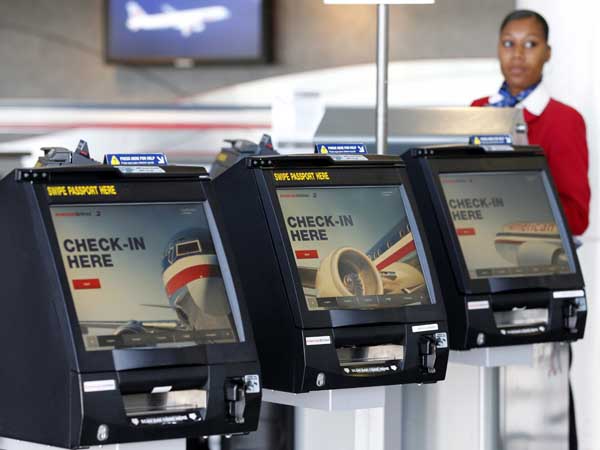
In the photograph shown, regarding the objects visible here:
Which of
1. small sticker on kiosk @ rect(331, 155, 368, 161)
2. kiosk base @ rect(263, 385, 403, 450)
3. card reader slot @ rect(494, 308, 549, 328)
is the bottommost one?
kiosk base @ rect(263, 385, 403, 450)

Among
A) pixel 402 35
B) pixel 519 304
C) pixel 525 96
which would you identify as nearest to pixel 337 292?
pixel 519 304

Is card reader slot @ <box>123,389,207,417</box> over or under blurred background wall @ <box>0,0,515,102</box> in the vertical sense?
under

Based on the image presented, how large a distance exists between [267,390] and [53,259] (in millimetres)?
708

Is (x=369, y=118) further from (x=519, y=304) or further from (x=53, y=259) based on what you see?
(x=53, y=259)

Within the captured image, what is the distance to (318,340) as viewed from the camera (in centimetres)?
287

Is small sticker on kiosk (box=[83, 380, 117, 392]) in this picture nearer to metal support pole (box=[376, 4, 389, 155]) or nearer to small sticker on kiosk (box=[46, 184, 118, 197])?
small sticker on kiosk (box=[46, 184, 118, 197])

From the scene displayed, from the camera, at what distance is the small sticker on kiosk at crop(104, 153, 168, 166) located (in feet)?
9.00

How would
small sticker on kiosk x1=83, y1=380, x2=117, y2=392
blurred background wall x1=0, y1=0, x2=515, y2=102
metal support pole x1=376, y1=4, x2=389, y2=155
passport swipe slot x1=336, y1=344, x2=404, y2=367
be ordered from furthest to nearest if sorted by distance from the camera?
1. blurred background wall x1=0, y1=0, x2=515, y2=102
2. metal support pole x1=376, y1=4, x2=389, y2=155
3. passport swipe slot x1=336, y1=344, x2=404, y2=367
4. small sticker on kiosk x1=83, y1=380, x2=117, y2=392

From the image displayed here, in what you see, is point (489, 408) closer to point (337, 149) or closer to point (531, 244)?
point (531, 244)

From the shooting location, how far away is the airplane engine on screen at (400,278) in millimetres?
3045

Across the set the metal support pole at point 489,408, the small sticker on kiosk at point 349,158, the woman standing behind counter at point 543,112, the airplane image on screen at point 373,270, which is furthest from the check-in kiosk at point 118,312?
the woman standing behind counter at point 543,112

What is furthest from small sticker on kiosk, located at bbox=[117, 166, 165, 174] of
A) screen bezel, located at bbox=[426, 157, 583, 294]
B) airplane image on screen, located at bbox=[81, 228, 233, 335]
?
screen bezel, located at bbox=[426, 157, 583, 294]

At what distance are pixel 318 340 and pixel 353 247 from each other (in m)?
0.28

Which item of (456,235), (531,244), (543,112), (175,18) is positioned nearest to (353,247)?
(456,235)
